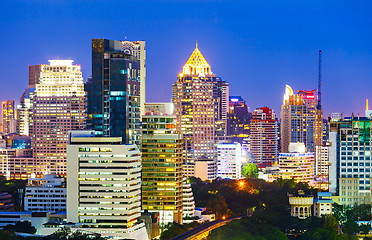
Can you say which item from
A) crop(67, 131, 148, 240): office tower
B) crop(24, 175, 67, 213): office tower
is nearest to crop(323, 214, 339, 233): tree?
crop(67, 131, 148, 240): office tower

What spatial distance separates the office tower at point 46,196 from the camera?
13162 cm

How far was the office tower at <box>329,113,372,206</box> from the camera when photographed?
463 ft

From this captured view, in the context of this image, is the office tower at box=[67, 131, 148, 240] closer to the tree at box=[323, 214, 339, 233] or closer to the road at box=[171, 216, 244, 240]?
the road at box=[171, 216, 244, 240]

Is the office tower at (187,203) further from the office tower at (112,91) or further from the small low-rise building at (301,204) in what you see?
the small low-rise building at (301,204)

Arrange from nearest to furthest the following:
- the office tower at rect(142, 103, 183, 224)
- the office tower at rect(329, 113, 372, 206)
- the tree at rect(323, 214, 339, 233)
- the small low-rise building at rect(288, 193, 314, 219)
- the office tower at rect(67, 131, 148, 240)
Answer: the office tower at rect(67, 131, 148, 240), the tree at rect(323, 214, 339, 233), the office tower at rect(142, 103, 183, 224), the small low-rise building at rect(288, 193, 314, 219), the office tower at rect(329, 113, 372, 206)

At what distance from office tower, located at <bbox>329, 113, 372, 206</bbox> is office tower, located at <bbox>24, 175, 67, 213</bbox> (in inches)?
1753

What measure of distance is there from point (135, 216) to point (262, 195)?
48080 millimetres

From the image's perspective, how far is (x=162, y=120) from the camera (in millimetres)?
124938

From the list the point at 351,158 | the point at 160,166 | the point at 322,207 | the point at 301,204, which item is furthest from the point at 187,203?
the point at 351,158

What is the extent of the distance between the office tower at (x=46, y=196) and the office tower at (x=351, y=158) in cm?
4454

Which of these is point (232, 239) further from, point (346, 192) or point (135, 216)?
point (346, 192)

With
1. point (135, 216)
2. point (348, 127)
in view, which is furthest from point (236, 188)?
point (135, 216)

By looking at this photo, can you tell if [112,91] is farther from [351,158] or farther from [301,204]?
[351,158]

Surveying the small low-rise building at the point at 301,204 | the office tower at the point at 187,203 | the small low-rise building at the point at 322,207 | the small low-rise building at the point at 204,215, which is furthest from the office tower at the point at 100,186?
the small low-rise building at the point at 322,207
